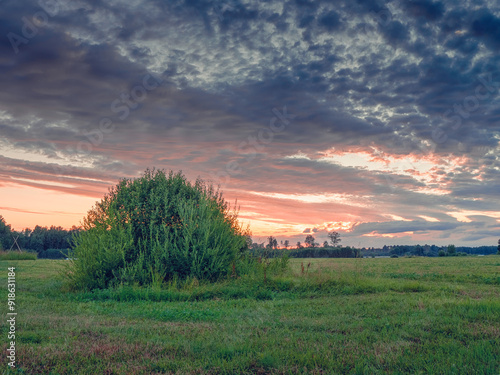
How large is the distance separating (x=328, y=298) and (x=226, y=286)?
4098 mm

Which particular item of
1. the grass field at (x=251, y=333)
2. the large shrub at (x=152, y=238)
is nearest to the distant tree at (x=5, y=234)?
the large shrub at (x=152, y=238)

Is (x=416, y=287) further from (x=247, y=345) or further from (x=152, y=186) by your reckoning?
(x=152, y=186)

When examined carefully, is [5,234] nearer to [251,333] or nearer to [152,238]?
[152,238]

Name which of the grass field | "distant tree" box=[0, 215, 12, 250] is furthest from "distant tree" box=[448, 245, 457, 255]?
"distant tree" box=[0, 215, 12, 250]

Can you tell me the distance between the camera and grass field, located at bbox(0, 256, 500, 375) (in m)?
6.01

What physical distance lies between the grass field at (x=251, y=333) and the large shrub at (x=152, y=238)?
232cm

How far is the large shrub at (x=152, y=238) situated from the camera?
1620 centimetres

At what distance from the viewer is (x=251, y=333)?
789cm

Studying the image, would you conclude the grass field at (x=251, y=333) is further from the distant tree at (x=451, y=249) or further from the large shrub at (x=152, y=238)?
the distant tree at (x=451, y=249)

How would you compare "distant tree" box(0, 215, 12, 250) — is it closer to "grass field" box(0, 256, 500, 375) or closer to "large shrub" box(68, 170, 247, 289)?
"large shrub" box(68, 170, 247, 289)

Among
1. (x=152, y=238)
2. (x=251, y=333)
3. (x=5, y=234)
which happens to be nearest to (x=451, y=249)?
(x=152, y=238)

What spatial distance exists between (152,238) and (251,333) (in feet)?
33.5

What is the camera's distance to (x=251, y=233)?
20109 millimetres

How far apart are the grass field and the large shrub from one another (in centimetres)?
232
